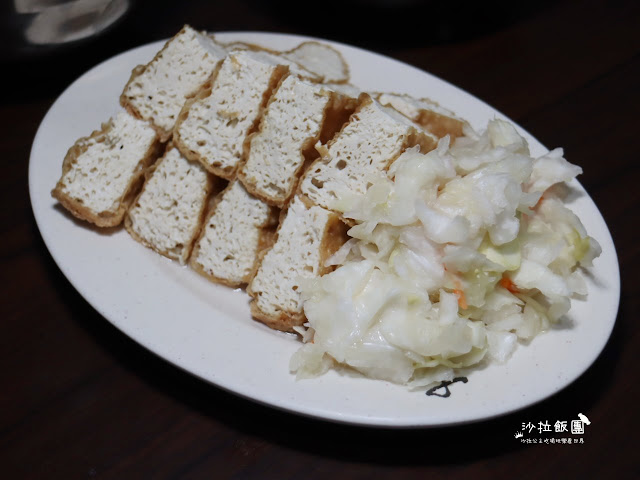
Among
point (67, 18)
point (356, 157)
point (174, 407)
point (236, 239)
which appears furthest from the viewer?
point (67, 18)

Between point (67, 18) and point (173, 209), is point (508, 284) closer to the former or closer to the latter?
point (173, 209)

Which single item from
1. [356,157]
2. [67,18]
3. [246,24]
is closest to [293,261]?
[356,157]

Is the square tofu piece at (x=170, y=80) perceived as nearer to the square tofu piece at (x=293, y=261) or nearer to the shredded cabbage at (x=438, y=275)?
the square tofu piece at (x=293, y=261)

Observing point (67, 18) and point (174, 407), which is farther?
point (67, 18)

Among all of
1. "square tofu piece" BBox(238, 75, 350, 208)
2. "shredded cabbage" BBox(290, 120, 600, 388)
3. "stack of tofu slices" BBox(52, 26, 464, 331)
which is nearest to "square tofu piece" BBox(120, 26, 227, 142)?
"stack of tofu slices" BBox(52, 26, 464, 331)

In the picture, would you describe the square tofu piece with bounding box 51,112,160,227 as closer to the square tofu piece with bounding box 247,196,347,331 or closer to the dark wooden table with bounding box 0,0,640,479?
the dark wooden table with bounding box 0,0,640,479

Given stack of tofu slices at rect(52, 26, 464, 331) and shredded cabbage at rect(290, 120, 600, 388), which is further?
stack of tofu slices at rect(52, 26, 464, 331)
